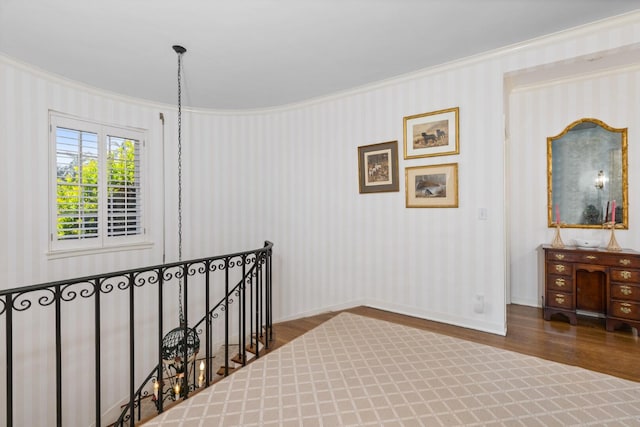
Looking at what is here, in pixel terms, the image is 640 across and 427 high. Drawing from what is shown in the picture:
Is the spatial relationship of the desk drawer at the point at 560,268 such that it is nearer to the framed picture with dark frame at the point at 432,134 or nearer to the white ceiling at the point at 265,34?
the framed picture with dark frame at the point at 432,134

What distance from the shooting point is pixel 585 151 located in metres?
3.57

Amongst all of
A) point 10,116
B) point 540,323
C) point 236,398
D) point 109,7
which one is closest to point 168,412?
point 236,398

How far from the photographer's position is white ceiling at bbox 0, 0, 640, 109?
225 cm

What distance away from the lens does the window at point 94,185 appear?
3422 millimetres

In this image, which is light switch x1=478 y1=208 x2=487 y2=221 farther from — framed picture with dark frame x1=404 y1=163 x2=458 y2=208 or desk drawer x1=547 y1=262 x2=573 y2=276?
desk drawer x1=547 y1=262 x2=573 y2=276

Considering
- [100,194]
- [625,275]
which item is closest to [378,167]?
[625,275]

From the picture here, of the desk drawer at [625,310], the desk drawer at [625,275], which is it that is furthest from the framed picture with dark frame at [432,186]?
the desk drawer at [625,310]

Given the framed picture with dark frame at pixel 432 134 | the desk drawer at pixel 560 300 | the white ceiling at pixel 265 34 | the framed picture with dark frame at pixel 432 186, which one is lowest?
the desk drawer at pixel 560 300

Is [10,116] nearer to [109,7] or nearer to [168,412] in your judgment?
[109,7]

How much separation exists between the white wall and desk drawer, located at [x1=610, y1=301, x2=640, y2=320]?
31.5 inches

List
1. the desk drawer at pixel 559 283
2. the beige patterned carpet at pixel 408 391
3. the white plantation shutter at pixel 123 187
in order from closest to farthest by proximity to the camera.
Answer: the beige patterned carpet at pixel 408 391 < the desk drawer at pixel 559 283 < the white plantation shutter at pixel 123 187

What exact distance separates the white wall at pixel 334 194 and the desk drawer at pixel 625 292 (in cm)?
68

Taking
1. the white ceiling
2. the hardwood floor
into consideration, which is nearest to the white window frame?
the white ceiling

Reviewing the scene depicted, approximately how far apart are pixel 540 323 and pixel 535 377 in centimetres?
136
